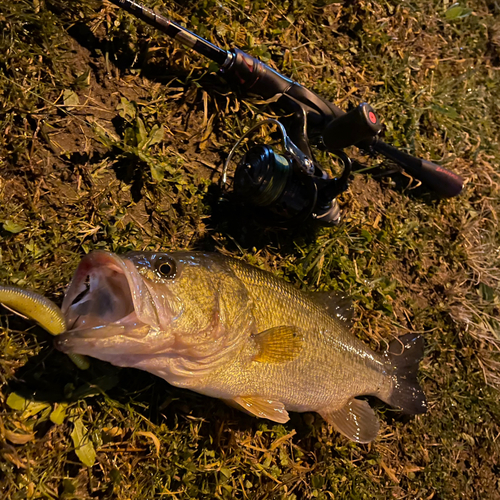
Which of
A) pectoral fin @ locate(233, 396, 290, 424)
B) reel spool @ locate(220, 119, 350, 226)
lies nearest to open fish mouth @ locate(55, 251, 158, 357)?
pectoral fin @ locate(233, 396, 290, 424)

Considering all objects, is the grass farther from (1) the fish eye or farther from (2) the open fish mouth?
(1) the fish eye

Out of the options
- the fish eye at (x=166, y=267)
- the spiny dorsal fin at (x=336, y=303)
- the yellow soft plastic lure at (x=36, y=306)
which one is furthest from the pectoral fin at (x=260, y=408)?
the yellow soft plastic lure at (x=36, y=306)

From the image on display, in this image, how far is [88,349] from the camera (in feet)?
5.65

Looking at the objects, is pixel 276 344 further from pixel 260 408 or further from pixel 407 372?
pixel 407 372

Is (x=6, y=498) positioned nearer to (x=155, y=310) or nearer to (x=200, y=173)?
(x=155, y=310)

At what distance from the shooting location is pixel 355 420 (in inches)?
110

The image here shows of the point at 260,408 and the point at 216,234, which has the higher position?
the point at 216,234

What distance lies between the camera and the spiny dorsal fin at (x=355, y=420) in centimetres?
270

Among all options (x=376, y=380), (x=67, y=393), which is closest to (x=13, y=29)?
(x=67, y=393)

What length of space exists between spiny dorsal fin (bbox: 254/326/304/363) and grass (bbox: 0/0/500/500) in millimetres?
569

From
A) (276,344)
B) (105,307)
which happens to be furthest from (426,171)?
(105,307)

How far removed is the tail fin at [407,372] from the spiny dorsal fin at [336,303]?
0.53m

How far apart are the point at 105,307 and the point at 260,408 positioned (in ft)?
3.36

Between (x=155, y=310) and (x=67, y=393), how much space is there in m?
0.77
